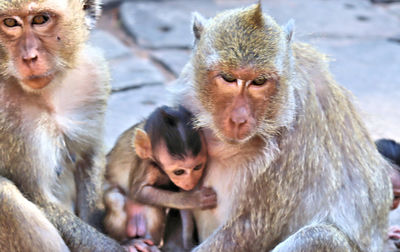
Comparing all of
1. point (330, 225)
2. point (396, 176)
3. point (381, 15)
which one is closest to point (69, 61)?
point (330, 225)

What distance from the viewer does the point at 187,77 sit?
382 cm

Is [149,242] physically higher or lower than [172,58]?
lower

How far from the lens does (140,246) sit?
3906 millimetres

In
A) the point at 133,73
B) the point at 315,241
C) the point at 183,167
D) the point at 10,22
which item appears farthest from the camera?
the point at 133,73

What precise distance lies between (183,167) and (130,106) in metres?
2.27

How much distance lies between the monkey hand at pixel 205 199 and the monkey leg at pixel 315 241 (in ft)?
1.52

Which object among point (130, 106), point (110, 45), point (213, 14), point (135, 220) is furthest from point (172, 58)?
point (135, 220)

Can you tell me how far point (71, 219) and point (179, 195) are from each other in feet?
1.96

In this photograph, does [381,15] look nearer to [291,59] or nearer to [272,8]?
[272,8]

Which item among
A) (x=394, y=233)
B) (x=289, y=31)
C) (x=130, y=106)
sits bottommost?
(x=394, y=233)

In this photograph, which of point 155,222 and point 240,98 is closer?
point 240,98

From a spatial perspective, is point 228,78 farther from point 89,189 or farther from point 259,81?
point 89,189

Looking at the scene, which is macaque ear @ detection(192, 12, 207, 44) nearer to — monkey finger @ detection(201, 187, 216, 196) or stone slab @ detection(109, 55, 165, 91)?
monkey finger @ detection(201, 187, 216, 196)

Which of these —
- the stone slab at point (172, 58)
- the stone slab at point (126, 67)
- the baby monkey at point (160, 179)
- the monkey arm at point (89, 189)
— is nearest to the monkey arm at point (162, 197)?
the baby monkey at point (160, 179)
